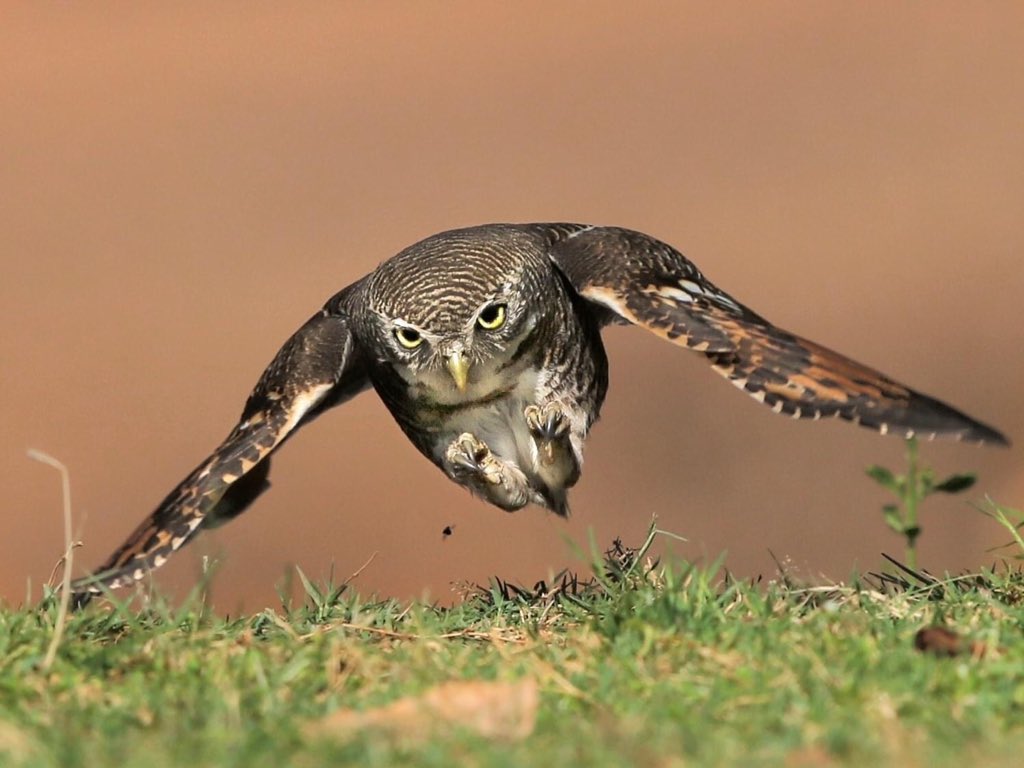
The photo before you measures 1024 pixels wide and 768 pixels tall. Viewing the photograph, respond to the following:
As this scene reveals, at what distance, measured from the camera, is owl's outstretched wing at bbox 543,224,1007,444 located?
245 inches

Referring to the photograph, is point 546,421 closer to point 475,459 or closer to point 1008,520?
point 475,459

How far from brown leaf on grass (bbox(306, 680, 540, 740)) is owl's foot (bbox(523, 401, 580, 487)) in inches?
130

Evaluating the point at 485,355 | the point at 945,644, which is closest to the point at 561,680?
the point at 945,644

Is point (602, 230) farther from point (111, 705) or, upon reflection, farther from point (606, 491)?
point (606, 491)

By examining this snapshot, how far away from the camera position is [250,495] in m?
7.59

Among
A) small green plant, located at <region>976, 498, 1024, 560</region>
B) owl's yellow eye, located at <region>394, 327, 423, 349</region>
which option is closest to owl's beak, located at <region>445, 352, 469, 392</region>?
owl's yellow eye, located at <region>394, 327, 423, 349</region>

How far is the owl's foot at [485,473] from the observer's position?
24.8ft

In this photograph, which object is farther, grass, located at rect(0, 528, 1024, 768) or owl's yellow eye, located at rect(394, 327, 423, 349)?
owl's yellow eye, located at rect(394, 327, 423, 349)

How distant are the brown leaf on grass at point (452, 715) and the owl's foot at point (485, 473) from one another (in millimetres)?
3308

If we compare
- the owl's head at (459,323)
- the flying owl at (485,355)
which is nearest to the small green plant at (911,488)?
the flying owl at (485,355)

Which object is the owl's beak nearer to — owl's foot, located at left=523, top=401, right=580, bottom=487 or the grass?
owl's foot, located at left=523, top=401, right=580, bottom=487

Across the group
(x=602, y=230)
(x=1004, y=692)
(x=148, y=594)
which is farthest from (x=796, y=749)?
(x=602, y=230)

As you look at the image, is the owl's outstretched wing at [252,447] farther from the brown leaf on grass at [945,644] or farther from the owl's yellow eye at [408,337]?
the brown leaf on grass at [945,644]

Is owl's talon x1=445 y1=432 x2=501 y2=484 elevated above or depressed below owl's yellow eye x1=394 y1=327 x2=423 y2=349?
below
